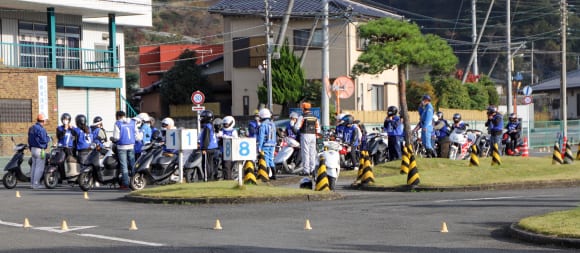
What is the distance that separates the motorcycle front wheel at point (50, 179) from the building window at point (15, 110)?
13.5 meters

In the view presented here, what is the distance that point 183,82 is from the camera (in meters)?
57.8

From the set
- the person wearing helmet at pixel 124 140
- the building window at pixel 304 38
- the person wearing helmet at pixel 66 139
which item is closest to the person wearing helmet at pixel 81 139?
the person wearing helmet at pixel 66 139

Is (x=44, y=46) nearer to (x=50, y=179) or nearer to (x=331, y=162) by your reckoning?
(x=50, y=179)

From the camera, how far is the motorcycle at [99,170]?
22734 mm

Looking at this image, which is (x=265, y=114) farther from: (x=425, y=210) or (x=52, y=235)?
(x=52, y=235)

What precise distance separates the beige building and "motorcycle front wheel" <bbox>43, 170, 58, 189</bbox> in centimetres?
2733

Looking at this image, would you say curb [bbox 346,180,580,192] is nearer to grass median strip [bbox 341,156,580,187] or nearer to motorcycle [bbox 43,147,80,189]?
grass median strip [bbox 341,156,580,187]

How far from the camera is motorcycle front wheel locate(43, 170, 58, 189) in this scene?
77.4ft

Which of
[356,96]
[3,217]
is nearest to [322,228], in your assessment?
[3,217]

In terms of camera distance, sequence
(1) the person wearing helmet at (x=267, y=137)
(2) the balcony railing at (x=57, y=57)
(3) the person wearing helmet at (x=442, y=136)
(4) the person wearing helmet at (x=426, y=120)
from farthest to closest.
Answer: (2) the balcony railing at (x=57, y=57), (3) the person wearing helmet at (x=442, y=136), (4) the person wearing helmet at (x=426, y=120), (1) the person wearing helmet at (x=267, y=137)

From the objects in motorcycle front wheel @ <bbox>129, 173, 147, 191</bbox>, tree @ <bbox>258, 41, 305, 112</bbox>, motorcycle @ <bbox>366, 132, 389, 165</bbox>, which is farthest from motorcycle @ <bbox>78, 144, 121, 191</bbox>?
tree @ <bbox>258, 41, 305, 112</bbox>

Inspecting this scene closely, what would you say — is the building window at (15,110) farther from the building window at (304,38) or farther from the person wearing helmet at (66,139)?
the building window at (304,38)

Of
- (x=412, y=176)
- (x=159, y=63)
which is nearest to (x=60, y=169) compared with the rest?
(x=412, y=176)

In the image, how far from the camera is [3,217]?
15.8 m
